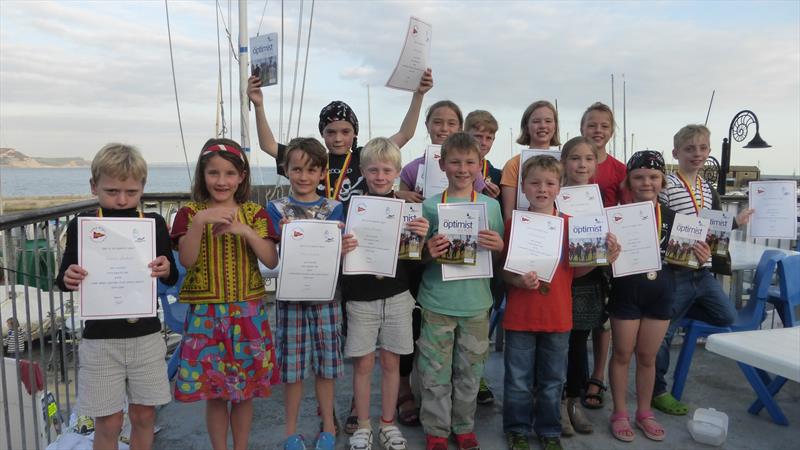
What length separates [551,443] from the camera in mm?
2721

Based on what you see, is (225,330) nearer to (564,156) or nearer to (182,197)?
(564,156)

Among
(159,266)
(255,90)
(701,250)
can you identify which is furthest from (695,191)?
(159,266)

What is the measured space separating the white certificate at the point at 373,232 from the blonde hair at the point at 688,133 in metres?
1.85

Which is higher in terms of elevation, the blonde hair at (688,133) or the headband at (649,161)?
the blonde hair at (688,133)

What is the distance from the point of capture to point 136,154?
2.20m

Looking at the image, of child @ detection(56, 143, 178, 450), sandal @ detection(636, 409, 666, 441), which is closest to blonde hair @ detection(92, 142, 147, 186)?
child @ detection(56, 143, 178, 450)

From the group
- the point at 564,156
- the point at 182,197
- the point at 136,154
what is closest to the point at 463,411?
the point at 564,156

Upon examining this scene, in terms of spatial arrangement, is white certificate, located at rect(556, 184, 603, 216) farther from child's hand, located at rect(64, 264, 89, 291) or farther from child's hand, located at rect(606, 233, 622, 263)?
child's hand, located at rect(64, 264, 89, 291)

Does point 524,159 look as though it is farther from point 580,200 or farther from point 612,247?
point 612,247

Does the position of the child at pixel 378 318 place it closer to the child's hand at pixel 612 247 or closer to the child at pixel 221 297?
the child at pixel 221 297

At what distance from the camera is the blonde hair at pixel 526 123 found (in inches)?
124

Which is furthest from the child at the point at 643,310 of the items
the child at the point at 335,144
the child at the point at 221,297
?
the child at the point at 221,297

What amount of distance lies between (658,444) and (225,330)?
239 centimetres

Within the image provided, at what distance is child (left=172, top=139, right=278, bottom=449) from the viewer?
2.29 m
